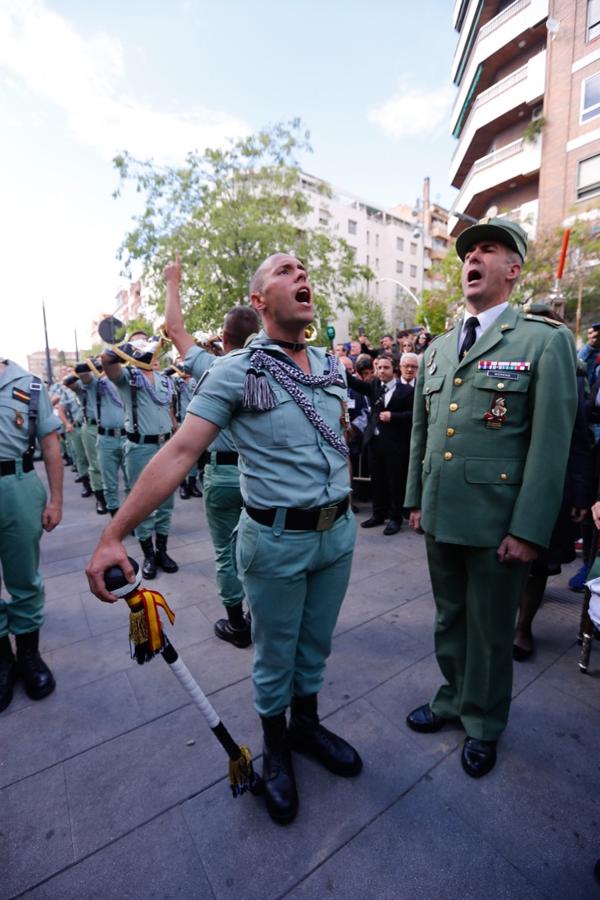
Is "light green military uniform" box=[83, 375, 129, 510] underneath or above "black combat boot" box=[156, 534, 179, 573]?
above

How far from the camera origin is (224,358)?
1799 millimetres

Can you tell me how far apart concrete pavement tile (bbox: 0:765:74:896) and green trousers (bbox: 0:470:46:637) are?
101cm

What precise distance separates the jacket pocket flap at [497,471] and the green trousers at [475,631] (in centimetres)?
32

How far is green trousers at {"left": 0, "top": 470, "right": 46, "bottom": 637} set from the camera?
107 inches

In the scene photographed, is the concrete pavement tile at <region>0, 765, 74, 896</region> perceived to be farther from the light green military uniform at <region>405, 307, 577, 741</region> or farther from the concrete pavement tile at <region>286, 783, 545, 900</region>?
the light green military uniform at <region>405, 307, 577, 741</region>

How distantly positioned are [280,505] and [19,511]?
1.93 meters

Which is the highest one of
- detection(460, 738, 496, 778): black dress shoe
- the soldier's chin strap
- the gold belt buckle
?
the soldier's chin strap

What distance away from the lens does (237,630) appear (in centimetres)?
321

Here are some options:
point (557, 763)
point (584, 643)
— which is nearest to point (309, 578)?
point (557, 763)

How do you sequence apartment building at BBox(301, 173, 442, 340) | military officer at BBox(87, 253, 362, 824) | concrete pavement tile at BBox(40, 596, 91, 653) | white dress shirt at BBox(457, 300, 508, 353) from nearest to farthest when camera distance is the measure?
military officer at BBox(87, 253, 362, 824) < white dress shirt at BBox(457, 300, 508, 353) < concrete pavement tile at BBox(40, 596, 91, 653) < apartment building at BBox(301, 173, 442, 340)

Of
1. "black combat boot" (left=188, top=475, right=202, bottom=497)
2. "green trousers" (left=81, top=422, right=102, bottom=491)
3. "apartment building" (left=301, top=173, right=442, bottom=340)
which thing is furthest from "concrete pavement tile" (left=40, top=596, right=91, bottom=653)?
"apartment building" (left=301, top=173, right=442, bottom=340)

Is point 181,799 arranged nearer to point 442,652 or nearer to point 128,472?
point 442,652

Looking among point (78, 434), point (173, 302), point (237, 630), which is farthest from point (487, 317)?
point (78, 434)

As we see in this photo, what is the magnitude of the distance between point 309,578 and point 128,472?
344 cm
